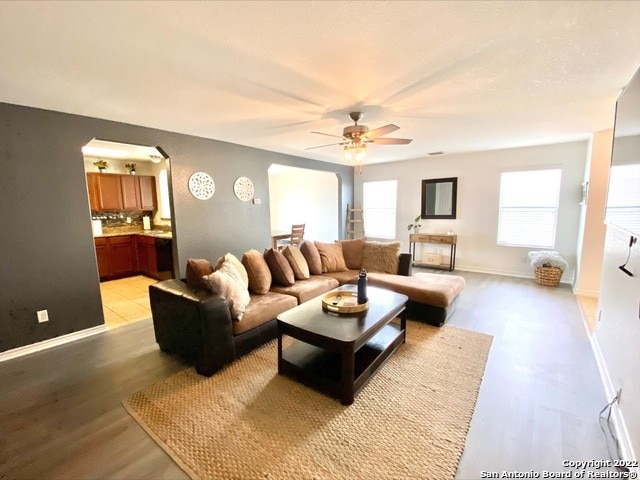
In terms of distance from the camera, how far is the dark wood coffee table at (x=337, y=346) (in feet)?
6.37

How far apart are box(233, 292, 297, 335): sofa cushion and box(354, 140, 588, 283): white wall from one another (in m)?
4.35

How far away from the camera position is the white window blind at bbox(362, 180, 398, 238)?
6.73 metres

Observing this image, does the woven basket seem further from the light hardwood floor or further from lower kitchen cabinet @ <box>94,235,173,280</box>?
lower kitchen cabinet @ <box>94,235,173,280</box>

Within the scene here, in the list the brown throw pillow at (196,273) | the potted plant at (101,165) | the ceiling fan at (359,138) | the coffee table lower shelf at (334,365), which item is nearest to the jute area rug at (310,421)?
the coffee table lower shelf at (334,365)

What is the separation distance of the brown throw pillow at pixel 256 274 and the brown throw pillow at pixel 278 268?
0.19m

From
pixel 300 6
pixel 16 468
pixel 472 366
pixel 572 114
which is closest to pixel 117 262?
pixel 16 468

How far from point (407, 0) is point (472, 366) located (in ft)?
8.71

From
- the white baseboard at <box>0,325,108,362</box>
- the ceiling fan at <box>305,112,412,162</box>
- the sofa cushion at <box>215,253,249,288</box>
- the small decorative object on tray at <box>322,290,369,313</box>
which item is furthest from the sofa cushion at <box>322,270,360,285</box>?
the white baseboard at <box>0,325,108,362</box>

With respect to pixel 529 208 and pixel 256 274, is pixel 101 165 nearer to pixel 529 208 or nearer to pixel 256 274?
pixel 256 274

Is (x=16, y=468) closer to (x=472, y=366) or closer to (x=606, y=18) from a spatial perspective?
(x=472, y=366)

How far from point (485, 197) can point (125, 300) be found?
663cm

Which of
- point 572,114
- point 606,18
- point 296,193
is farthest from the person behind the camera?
point 296,193

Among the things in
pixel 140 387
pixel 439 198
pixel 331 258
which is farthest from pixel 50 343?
pixel 439 198

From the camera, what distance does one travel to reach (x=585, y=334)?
288cm
